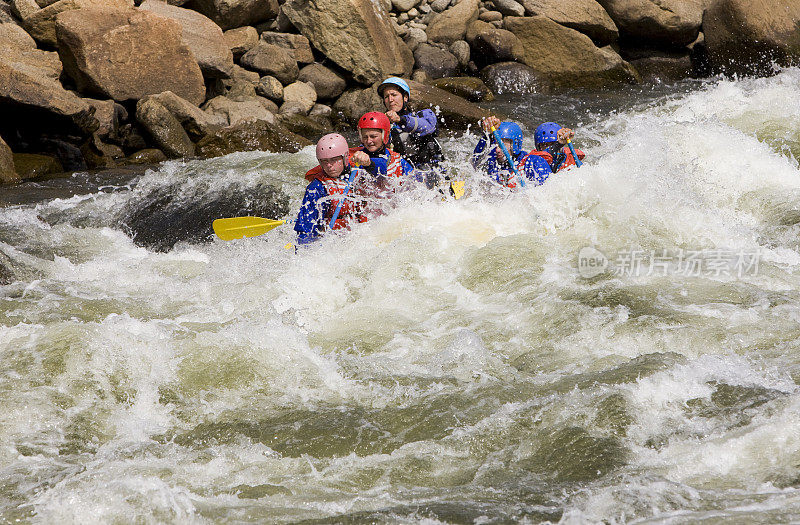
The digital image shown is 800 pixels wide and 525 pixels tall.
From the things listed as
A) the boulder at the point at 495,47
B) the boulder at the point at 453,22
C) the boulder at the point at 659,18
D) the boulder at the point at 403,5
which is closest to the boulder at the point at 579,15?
the boulder at the point at 659,18

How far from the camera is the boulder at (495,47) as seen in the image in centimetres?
1367

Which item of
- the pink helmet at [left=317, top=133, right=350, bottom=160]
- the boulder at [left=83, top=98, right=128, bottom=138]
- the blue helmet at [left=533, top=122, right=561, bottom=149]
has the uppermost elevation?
the blue helmet at [left=533, top=122, right=561, bottom=149]

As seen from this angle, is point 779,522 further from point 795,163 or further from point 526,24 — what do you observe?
point 526,24

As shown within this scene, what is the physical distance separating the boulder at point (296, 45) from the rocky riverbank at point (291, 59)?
24mm

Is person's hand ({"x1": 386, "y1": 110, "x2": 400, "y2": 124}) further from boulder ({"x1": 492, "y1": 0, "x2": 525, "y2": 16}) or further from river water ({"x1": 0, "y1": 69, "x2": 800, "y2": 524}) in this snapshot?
boulder ({"x1": 492, "y1": 0, "x2": 525, "y2": 16})

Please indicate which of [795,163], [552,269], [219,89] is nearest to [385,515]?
[552,269]

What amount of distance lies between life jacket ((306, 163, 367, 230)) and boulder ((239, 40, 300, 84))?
6754 mm

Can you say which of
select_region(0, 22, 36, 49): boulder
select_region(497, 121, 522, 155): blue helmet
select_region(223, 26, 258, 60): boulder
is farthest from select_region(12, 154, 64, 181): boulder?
select_region(497, 121, 522, 155): blue helmet

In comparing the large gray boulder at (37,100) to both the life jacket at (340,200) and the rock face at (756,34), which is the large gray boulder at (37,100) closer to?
the life jacket at (340,200)

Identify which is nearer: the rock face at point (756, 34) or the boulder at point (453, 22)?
the rock face at point (756, 34)

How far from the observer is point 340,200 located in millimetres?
5586

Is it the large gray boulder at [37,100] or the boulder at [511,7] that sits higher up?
the boulder at [511,7]

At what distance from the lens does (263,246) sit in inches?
252

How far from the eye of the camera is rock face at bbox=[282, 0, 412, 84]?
12102 mm
